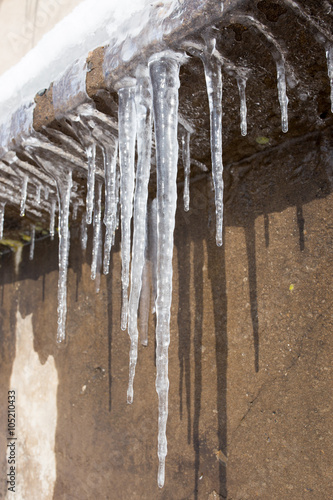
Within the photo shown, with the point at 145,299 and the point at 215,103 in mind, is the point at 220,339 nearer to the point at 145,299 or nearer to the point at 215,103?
the point at 145,299

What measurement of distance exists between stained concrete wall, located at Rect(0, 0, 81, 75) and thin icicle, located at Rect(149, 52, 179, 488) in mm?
849

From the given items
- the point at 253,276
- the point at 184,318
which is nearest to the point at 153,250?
the point at 184,318

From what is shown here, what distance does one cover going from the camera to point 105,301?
114 inches

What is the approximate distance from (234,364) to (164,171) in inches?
50.4

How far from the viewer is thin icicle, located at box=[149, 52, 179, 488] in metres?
1.23

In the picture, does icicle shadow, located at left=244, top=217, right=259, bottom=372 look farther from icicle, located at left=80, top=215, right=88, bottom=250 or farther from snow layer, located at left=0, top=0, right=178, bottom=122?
icicle, located at left=80, top=215, right=88, bottom=250

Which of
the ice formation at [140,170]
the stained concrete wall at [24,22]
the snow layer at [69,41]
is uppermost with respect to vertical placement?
the stained concrete wall at [24,22]

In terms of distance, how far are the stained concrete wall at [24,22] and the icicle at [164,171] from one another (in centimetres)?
84

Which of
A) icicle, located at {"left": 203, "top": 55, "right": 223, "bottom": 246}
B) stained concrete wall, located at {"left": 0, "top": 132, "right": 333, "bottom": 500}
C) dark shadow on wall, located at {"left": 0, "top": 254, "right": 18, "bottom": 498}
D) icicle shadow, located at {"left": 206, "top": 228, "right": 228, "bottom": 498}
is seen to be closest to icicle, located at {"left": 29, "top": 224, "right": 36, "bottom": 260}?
dark shadow on wall, located at {"left": 0, "top": 254, "right": 18, "bottom": 498}

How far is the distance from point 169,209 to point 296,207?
0.91 meters

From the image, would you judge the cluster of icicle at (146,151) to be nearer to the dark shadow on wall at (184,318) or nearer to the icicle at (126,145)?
the icicle at (126,145)

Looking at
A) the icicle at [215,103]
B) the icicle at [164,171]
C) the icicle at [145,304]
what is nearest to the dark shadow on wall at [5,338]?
the icicle at [145,304]

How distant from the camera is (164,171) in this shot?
4.29 ft

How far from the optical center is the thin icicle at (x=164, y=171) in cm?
123
